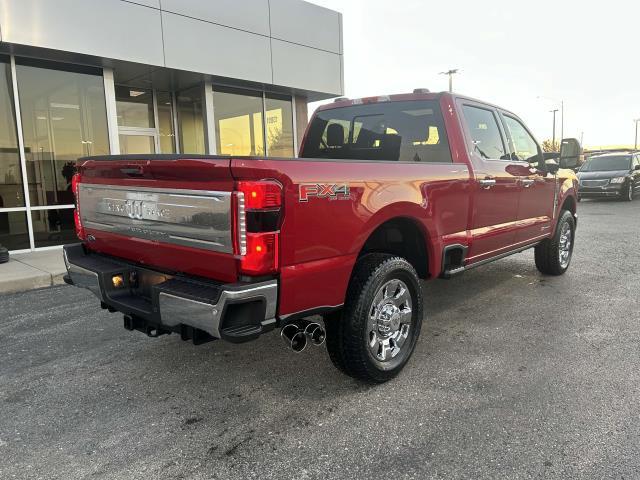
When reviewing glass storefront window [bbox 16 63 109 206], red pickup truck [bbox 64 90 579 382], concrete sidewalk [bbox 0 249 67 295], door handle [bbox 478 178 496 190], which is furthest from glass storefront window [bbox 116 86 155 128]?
door handle [bbox 478 178 496 190]

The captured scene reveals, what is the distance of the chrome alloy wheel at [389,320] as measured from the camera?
3271 millimetres

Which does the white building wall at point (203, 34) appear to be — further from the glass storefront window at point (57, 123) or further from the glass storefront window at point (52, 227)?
the glass storefront window at point (52, 227)

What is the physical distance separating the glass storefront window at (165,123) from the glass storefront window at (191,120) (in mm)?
217

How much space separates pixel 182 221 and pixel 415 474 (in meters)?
1.78

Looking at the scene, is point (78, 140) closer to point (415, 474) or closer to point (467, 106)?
point (467, 106)

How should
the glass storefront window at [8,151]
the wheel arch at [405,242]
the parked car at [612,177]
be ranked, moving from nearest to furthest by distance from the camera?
the wheel arch at [405,242] < the glass storefront window at [8,151] < the parked car at [612,177]

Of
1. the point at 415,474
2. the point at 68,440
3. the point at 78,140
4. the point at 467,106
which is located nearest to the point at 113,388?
the point at 68,440

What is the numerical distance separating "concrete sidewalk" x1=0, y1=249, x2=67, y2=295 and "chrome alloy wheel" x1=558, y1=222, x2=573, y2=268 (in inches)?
263

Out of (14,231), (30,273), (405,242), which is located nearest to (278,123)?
(14,231)

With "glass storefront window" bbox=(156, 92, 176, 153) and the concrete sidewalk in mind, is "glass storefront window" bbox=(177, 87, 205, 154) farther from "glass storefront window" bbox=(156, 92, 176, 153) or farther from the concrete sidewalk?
the concrete sidewalk

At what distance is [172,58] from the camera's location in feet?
32.4

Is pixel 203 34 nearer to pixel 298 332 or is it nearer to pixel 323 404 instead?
pixel 298 332

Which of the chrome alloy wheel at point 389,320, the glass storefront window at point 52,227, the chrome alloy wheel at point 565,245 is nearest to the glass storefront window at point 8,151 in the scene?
the glass storefront window at point 52,227

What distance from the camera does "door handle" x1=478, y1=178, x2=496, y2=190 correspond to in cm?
430
